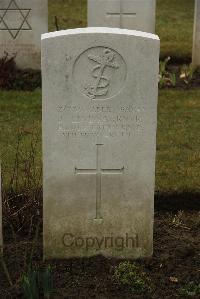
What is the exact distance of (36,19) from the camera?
931 centimetres

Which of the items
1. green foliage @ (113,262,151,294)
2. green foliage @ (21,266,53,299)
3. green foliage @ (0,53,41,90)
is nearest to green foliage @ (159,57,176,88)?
green foliage @ (0,53,41,90)

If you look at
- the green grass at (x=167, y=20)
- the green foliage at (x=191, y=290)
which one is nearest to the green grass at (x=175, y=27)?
the green grass at (x=167, y=20)

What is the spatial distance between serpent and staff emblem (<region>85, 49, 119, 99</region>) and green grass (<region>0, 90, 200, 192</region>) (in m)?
1.64

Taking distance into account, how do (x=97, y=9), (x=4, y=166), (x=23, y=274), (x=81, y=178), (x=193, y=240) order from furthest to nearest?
(x=97, y=9)
(x=4, y=166)
(x=193, y=240)
(x=81, y=178)
(x=23, y=274)

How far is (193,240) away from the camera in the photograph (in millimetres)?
4949

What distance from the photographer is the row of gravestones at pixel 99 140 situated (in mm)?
4266

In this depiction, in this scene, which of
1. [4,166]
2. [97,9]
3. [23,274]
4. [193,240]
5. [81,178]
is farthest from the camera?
[97,9]

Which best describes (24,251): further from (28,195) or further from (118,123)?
(118,123)

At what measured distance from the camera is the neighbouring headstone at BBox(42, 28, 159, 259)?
427cm

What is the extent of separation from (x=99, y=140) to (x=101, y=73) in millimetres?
436

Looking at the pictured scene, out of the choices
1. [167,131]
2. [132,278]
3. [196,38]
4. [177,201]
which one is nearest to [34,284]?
[132,278]

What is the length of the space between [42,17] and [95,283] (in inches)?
224

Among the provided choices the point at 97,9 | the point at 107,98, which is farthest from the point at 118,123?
the point at 97,9

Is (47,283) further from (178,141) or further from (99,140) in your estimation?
(178,141)
